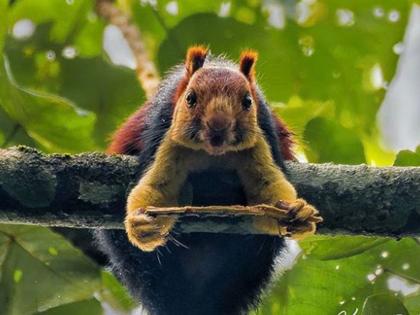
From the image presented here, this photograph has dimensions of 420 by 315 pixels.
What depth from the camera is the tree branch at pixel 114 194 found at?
262 centimetres

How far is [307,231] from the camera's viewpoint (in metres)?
2.35

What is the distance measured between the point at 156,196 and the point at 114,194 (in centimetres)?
16

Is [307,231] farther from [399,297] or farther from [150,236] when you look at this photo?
[399,297]

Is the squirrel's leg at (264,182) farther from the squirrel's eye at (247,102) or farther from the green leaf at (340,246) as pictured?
the green leaf at (340,246)

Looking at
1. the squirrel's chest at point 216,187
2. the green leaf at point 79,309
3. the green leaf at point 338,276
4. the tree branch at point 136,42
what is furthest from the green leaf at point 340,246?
the tree branch at point 136,42

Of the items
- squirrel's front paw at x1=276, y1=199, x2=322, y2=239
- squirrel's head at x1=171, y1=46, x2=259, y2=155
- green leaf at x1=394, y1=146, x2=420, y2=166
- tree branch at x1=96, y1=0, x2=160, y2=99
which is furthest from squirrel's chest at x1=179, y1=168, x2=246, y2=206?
tree branch at x1=96, y1=0, x2=160, y2=99

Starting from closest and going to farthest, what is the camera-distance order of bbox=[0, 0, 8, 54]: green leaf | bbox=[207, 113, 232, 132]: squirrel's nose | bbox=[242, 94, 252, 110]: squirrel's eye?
bbox=[207, 113, 232, 132]: squirrel's nose
bbox=[242, 94, 252, 110]: squirrel's eye
bbox=[0, 0, 8, 54]: green leaf

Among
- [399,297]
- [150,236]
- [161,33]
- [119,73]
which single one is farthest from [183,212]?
[161,33]

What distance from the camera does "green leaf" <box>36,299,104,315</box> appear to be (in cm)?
318

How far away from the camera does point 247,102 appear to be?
2572 mm

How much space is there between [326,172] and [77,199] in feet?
2.45

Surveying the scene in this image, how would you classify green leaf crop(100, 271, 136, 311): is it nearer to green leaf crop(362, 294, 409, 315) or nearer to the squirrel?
the squirrel

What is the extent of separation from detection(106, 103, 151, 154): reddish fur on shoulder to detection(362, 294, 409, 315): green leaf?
0.89 meters

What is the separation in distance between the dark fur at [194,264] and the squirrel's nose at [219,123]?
11.9 inches
